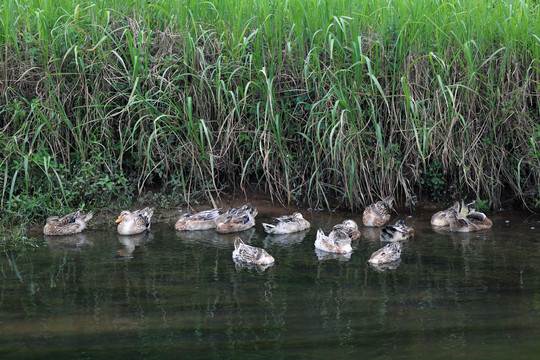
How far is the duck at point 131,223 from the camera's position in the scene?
8.06m

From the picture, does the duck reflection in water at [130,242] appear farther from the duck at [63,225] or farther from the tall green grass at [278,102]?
the tall green grass at [278,102]

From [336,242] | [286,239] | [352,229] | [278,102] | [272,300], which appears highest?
[278,102]

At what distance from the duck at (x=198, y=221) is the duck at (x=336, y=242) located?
160 cm

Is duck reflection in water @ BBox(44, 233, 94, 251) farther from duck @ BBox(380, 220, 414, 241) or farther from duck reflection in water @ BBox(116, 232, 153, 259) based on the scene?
duck @ BBox(380, 220, 414, 241)

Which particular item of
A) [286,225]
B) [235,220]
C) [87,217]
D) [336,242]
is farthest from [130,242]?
[336,242]

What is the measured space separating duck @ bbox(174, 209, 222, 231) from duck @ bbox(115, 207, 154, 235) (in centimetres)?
40

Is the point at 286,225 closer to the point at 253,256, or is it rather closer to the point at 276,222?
the point at 276,222

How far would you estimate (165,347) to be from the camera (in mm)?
4672

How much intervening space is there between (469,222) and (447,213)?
29 cm

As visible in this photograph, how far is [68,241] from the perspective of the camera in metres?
7.79

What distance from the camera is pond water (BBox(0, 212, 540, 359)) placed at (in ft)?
15.3

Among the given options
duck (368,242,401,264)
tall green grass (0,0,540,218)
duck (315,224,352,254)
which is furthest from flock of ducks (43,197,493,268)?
A: duck (368,242,401,264)

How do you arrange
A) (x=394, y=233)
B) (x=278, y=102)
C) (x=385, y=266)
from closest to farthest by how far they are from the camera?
(x=385, y=266) → (x=394, y=233) → (x=278, y=102)

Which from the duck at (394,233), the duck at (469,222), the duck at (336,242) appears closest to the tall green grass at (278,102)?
the duck at (469,222)
